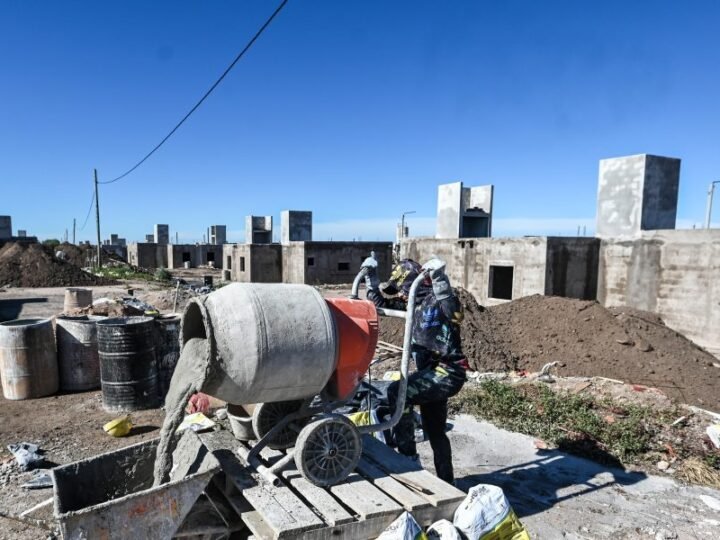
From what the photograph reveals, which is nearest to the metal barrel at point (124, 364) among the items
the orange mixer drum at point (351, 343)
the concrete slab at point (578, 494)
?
the concrete slab at point (578, 494)

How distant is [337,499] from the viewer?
9.62 feet

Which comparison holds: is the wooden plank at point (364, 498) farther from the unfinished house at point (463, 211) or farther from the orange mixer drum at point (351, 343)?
the unfinished house at point (463, 211)

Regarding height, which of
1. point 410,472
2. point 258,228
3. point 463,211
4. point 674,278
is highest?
point 463,211

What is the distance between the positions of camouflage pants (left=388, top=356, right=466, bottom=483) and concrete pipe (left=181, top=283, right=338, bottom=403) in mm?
923

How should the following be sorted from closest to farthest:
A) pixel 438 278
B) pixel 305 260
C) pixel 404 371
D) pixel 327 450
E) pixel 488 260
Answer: pixel 327 450, pixel 404 371, pixel 438 278, pixel 488 260, pixel 305 260

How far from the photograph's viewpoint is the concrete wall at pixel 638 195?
1161 centimetres

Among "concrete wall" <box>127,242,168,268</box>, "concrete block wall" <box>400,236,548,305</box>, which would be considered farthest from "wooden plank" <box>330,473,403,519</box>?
"concrete wall" <box>127,242,168,268</box>

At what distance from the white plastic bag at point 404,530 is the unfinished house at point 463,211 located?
45.4ft

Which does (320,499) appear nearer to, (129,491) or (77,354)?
(129,491)

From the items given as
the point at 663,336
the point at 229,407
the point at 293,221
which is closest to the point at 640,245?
the point at 663,336

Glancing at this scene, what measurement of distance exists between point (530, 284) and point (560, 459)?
782 centimetres


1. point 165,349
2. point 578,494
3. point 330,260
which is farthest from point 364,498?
point 330,260

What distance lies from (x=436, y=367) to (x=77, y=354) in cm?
539

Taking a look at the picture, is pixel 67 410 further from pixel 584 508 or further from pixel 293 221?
pixel 293 221
